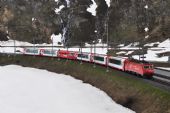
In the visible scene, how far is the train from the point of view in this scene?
5819cm

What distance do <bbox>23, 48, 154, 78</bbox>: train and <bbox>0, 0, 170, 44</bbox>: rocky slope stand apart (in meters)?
25.9

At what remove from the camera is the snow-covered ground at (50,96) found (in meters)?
49.5

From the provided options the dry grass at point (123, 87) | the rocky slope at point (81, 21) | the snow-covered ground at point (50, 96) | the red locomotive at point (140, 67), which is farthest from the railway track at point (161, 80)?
the rocky slope at point (81, 21)

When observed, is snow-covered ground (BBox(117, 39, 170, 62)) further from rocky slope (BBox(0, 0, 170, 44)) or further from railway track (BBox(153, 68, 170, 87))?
railway track (BBox(153, 68, 170, 87))

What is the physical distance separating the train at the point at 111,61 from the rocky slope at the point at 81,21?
1021 inches

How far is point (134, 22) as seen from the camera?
446ft

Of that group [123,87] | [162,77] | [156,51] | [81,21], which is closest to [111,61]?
[162,77]

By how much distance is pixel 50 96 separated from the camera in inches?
2279

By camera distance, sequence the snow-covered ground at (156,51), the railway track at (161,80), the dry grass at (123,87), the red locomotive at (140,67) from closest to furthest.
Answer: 1. the dry grass at (123,87)
2. the railway track at (161,80)
3. the red locomotive at (140,67)
4. the snow-covered ground at (156,51)

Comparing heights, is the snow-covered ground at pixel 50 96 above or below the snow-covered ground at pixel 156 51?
below

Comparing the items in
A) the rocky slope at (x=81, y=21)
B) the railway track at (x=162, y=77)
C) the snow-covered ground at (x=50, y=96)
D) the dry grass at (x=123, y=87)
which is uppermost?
the rocky slope at (x=81, y=21)

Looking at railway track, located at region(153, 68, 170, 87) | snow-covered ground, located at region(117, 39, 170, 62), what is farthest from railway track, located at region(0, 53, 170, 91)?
snow-covered ground, located at region(117, 39, 170, 62)

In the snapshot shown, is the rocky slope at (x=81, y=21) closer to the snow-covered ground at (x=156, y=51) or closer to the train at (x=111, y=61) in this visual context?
the snow-covered ground at (x=156, y=51)

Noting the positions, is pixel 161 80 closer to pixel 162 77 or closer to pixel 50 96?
pixel 162 77
